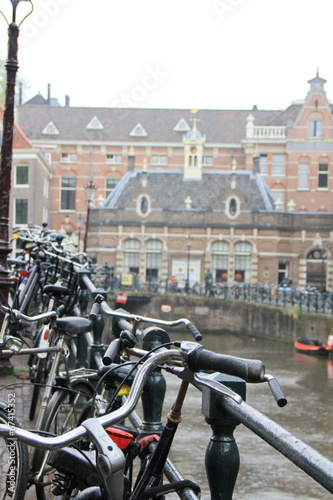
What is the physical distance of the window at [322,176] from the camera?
4091 centimetres

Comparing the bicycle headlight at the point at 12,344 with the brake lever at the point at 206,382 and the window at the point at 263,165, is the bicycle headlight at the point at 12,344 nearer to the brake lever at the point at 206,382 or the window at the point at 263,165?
the brake lever at the point at 206,382

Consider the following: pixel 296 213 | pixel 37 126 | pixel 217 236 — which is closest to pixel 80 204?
pixel 37 126

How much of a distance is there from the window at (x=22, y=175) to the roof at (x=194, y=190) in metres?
4.94

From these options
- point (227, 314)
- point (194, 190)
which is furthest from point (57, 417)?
point (194, 190)

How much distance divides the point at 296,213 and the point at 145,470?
35.4m

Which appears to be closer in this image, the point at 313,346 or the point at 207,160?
the point at 313,346

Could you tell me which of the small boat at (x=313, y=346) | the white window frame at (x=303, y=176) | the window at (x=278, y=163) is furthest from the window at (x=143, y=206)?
the small boat at (x=313, y=346)

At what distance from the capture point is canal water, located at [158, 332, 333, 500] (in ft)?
17.0

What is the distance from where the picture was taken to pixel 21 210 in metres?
34.1

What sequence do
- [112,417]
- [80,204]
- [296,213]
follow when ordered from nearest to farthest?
[112,417]
[296,213]
[80,204]

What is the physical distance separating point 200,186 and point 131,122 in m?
9.68

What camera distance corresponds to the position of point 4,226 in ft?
21.9

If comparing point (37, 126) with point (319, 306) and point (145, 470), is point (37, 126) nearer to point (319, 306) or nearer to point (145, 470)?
point (319, 306)

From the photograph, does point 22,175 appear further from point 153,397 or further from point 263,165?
point 153,397
